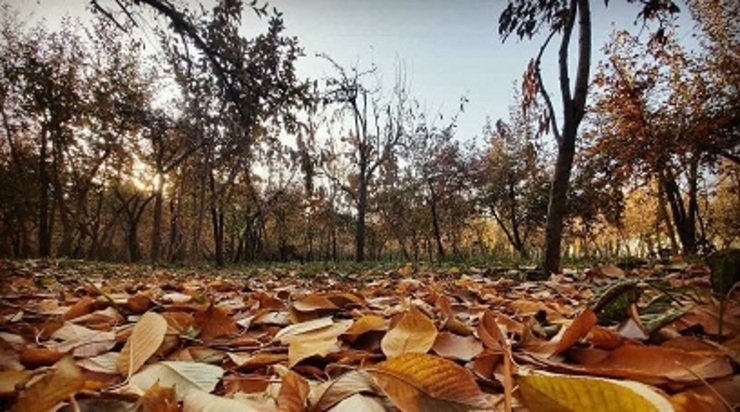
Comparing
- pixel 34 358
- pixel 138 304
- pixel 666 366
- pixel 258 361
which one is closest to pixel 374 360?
pixel 258 361

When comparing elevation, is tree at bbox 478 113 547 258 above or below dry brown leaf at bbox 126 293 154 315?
above

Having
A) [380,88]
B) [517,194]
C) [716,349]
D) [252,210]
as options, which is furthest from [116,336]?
[252,210]

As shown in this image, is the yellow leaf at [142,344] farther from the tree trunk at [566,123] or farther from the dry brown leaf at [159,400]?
the tree trunk at [566,123]

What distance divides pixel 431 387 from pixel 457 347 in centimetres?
30

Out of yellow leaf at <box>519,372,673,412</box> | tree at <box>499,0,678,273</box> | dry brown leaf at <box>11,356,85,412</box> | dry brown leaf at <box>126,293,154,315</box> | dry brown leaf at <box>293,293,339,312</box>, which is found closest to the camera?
yellow leaf at <box>519,372,673,412</box>

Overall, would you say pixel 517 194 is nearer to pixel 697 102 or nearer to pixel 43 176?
pixel 697 102

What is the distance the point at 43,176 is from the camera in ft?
51.3

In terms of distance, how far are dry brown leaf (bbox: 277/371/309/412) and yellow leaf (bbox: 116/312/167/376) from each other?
0.28 meters

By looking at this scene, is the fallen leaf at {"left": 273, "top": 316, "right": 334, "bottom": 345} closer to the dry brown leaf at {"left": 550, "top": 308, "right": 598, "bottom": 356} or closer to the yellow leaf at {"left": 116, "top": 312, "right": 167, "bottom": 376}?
the yellow leaf at {"left": 116, "top": 312, "right": 167, "bottom": 376}

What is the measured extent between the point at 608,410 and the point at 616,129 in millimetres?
14475

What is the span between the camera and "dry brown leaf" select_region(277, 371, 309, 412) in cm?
51

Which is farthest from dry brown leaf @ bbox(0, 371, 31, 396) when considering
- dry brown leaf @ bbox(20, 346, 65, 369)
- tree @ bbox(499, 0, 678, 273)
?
tree @ bbox(499, 0, 678, 273)

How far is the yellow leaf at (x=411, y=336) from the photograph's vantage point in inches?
27.9

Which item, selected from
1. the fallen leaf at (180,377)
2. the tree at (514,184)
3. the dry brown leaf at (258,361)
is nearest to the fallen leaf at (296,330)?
the dry brown leaf at (258,361)
